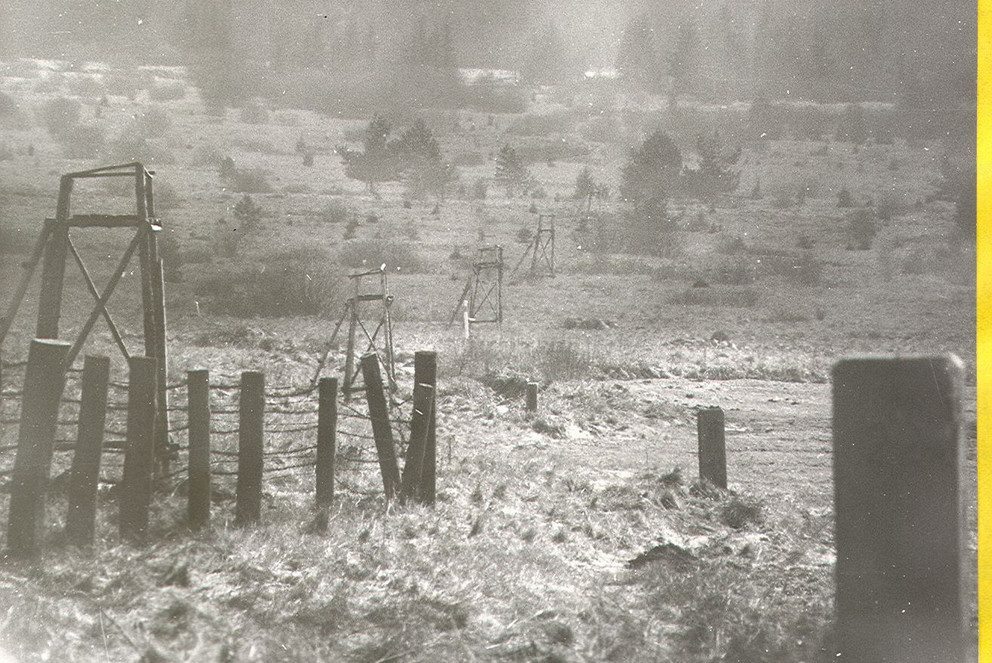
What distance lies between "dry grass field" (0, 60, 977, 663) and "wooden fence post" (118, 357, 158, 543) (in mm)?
150

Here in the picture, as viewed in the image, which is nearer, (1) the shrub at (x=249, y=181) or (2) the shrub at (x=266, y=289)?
(2) the shrub at (x=266, y=289)

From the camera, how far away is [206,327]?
16.7m

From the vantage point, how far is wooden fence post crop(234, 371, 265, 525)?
15.9 feet

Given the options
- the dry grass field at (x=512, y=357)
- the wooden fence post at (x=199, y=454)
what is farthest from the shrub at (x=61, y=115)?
the wooden fence post at (x=199, y=454)

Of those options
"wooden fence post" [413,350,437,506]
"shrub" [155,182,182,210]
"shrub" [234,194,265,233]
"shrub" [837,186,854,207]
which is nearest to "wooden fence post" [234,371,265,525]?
"wooden fence post" [413,350,437,506]

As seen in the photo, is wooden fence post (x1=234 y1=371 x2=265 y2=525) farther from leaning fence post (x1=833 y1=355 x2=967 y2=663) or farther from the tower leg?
leaning fence post (x1=833 y1=355 x2=967 y2=663)

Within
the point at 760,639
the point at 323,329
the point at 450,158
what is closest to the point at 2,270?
the point at 323,329

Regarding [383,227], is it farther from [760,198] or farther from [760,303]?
[760,198]

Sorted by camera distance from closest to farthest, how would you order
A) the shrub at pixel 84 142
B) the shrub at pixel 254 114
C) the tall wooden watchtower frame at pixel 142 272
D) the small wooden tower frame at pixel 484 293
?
the tall wooden watchtower frame at pixel 142 272
the shrub at pixel 84 142
the small wooden tower frame at pixel 484 293
the shrub at pixel 254 114

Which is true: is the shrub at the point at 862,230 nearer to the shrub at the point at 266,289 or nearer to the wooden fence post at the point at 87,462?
the shrub at the point at 266,289

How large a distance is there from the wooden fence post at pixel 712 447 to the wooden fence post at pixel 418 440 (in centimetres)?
274

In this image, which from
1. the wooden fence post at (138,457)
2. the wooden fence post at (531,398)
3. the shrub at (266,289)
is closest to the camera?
the wooden fence post at (138,457)

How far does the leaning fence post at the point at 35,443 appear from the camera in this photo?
402 centimetres

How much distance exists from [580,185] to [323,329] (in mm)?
18103
